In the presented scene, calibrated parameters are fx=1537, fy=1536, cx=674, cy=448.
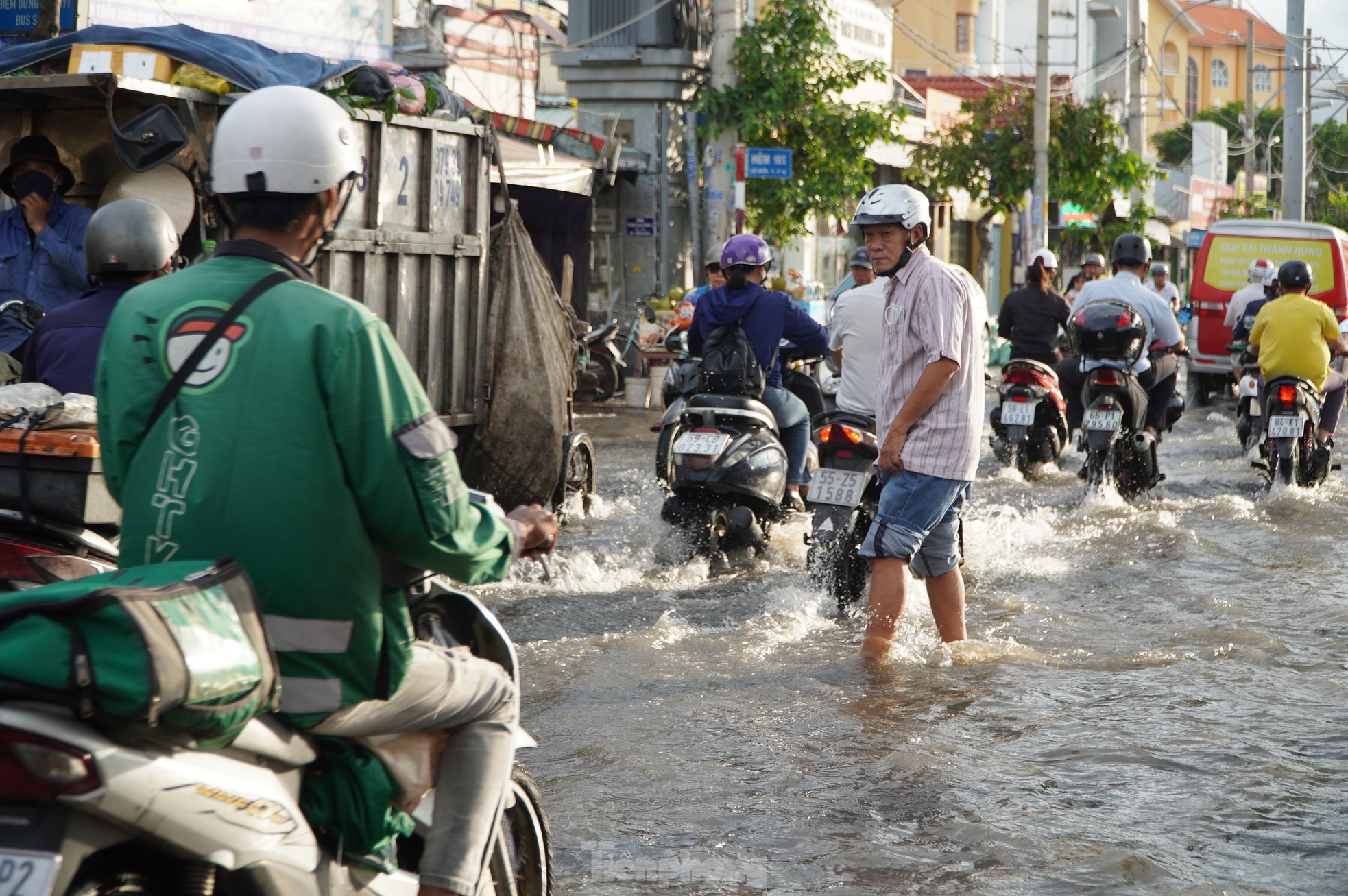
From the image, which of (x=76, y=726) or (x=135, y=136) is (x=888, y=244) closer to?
(x=135, y=136)

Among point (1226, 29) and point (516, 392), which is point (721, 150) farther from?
point (1226, 29)

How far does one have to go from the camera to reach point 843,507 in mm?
6695

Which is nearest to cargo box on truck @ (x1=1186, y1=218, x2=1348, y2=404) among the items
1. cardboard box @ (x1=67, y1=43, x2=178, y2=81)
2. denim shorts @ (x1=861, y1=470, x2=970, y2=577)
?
denim shorts @ (x1=861, y1=470, x2=970, y2=577)

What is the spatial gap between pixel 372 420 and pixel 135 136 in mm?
4264

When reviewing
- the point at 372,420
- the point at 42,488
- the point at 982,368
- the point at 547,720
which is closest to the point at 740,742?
the point at 547,720

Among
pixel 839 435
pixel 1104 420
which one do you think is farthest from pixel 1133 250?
pixel 839 435

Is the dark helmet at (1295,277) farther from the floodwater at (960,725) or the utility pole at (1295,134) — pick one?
the utility pole at (1295,134)

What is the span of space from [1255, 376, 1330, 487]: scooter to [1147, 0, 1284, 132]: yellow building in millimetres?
65008

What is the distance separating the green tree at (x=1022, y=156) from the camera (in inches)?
1008

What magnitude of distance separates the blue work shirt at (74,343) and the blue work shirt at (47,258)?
6.65 ft

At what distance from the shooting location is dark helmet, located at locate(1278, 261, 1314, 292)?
1058 centimetres

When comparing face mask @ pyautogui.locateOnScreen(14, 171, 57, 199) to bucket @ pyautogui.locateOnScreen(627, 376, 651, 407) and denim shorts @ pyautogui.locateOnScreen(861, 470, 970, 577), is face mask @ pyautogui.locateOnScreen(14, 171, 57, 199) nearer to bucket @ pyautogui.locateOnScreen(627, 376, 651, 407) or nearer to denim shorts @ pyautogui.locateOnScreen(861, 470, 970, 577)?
denim shorts @ pyautogui.locateOnScreen(861, 470, 970, 577)

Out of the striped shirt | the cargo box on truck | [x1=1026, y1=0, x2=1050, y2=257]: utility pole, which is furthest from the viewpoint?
[x1=1026, y1=0, x2=1050, y2=257]: utility pole

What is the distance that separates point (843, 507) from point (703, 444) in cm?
114
